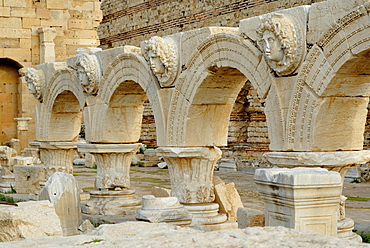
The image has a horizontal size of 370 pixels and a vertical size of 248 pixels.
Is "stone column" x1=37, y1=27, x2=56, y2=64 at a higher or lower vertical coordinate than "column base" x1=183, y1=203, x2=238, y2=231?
higher

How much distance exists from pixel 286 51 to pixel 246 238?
103 inches

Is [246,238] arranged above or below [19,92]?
below

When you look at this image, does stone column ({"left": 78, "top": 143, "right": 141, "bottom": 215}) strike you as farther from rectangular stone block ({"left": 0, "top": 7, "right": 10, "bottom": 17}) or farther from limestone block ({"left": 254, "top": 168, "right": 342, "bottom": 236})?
rectangular stone block ({"left": 0, "top": 7, "right": 10, "bottom": 17})

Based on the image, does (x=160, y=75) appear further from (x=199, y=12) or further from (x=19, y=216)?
(x=199, y=12)

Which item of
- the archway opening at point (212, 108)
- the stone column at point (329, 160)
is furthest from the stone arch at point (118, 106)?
the stone column at point (329, 160)

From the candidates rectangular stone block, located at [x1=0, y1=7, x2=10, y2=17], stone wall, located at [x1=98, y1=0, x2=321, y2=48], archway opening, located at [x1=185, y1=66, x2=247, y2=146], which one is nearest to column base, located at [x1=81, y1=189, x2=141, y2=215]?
archway opening, located at [x1=185, y1=66, x2=247, y2=146]

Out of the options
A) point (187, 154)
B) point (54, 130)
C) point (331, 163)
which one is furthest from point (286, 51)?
point (54, 130)

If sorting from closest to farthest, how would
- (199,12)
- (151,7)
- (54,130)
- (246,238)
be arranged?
(246,238), (54,130), (199,12), (151,7)

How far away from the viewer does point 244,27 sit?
679 cm

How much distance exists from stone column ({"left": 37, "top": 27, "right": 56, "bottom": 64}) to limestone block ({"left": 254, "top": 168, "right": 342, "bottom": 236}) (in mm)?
13969

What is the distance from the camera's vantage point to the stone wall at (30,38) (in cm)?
1814

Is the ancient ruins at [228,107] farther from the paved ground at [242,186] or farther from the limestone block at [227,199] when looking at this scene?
the paved ground at [242,186]

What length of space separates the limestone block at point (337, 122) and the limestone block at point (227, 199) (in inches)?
92.9

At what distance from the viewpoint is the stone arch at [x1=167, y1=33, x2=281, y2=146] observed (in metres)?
7.13
